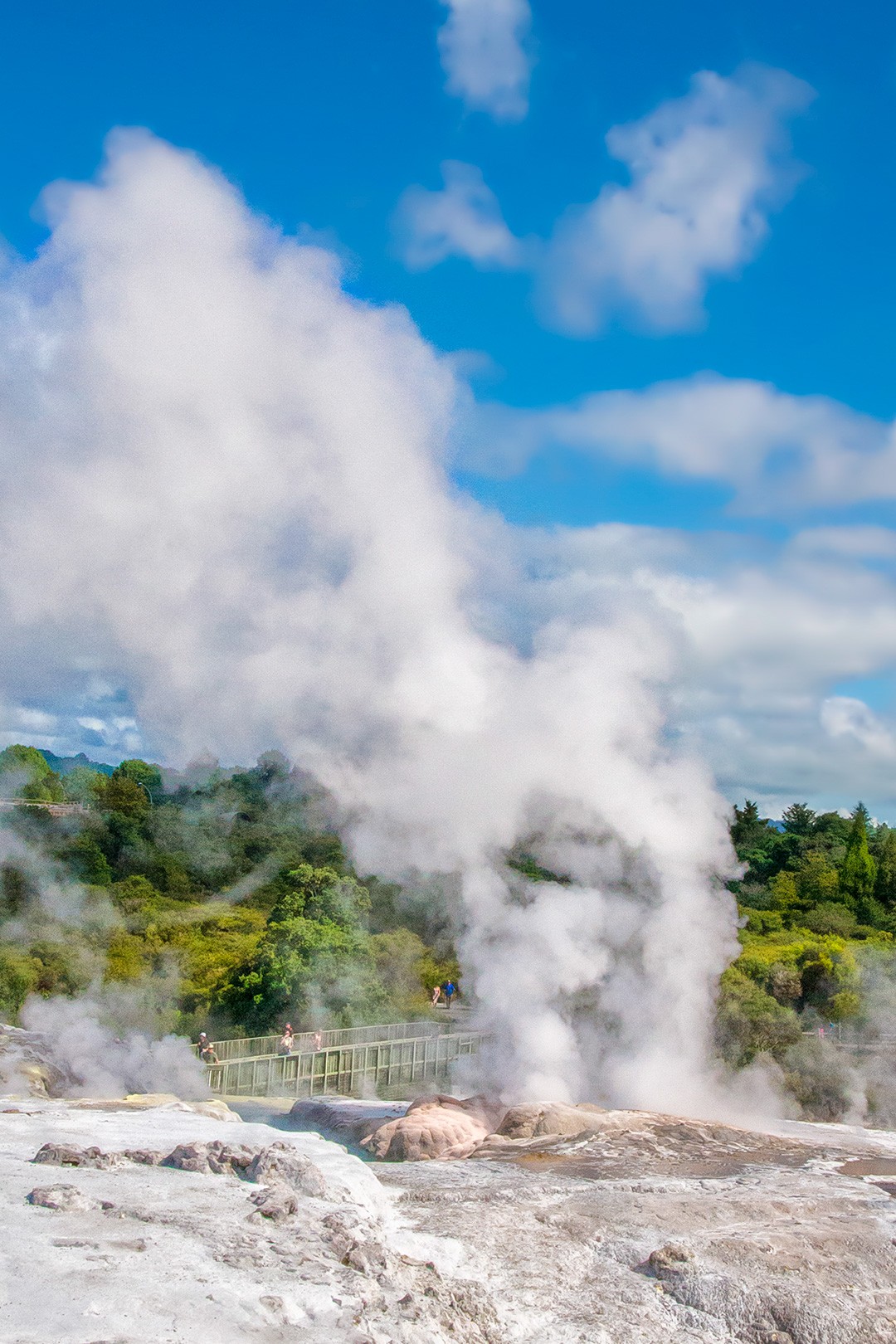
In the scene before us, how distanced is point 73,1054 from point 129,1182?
10963mm

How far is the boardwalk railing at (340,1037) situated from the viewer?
Result: 2352 cm

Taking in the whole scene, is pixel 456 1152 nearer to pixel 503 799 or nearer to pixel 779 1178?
pixel 779 1178

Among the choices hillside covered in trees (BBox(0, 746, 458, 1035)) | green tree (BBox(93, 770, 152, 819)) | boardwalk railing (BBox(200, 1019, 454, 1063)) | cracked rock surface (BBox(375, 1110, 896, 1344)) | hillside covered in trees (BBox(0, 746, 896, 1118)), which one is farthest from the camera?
green tree (BBox(93, 770, 152, 819))

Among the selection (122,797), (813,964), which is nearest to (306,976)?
(813,964)

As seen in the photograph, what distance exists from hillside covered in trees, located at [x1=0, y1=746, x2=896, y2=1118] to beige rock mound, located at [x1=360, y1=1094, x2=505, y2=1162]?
21.2 ft

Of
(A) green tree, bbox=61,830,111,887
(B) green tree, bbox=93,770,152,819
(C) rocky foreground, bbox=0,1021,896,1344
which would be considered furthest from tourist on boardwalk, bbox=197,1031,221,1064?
(B) green tree, bbox=93,770,152,819

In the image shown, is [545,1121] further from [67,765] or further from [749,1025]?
[67,765]

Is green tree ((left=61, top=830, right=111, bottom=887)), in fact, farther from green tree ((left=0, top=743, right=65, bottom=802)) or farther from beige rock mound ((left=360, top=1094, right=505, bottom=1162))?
beige rock mound ((left=360, top=1094, right=505, bottom=1162))

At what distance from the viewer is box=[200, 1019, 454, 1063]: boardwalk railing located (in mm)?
23516

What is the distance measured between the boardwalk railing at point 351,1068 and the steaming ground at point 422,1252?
27.7 ft

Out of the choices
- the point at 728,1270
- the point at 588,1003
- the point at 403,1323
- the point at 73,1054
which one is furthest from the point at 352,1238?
the point at 73,1054

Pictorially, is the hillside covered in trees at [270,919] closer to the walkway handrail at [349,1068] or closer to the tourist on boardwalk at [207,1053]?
the walkway handrail at [349,1068]

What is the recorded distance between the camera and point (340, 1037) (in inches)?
1023

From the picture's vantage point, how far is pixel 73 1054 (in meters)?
20.7
